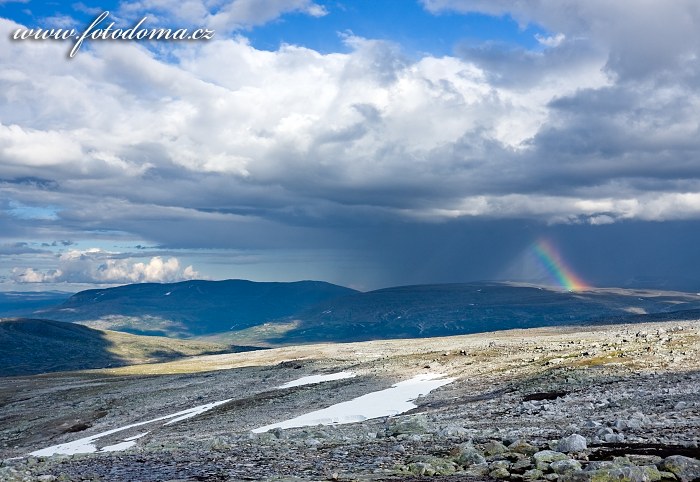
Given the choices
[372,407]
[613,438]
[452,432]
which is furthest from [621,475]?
[372,407]

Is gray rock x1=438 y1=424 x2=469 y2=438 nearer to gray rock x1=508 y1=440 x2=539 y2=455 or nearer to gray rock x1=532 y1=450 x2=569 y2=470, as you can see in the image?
gray rock x1=508 y1=440 x2=539 y2=455

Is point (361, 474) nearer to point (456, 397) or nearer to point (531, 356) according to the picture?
point (456, 397)

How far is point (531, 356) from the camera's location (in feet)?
256

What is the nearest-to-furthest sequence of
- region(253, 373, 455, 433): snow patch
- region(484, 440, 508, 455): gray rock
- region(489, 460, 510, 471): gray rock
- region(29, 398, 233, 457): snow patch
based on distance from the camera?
region(489, 460, 510, 471): gray rock < region(484, 440, 508, 455): gray rock < region(253, 373, 455, 433): snow patch < region(29, 398, 233, 457): snow patch

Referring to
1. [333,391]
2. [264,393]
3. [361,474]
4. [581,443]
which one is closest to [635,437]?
[581,443]

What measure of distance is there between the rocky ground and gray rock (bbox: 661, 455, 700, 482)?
0.04 meters

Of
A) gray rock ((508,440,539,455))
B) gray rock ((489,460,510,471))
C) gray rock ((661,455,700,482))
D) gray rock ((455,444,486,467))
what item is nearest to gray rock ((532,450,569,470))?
gray rock ((489,460,510,471))

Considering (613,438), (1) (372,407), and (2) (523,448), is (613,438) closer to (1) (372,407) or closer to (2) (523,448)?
(2) (523,448)

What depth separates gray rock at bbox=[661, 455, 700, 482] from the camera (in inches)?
623

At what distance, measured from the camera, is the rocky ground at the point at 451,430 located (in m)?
19.5

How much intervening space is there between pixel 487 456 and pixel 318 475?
559 centimetres

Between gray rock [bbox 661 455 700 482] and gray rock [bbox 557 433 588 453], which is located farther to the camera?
gray rock [bbox 557 433 588 453]

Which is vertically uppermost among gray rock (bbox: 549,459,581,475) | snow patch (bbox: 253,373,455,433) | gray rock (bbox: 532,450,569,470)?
gray rock (bbox: 549,459,581,475)

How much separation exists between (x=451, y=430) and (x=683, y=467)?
13169 millimetres
